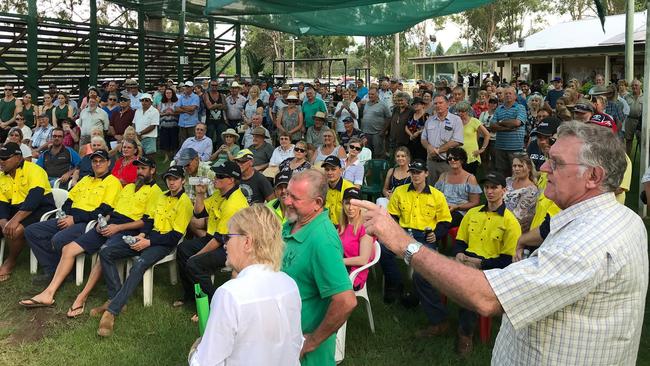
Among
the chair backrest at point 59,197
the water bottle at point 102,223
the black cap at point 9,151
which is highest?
the black cap at point 9,151

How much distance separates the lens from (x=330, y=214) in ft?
18.2

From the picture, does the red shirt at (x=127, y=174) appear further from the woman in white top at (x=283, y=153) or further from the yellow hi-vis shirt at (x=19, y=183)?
the woman in white top at (x=283, y=153)

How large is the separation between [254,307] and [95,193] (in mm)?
4324

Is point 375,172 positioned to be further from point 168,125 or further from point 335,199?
point 168,125

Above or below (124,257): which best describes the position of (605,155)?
above

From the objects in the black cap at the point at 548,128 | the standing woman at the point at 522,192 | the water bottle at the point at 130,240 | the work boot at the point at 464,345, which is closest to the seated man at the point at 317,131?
the black cap at the point at 548,128

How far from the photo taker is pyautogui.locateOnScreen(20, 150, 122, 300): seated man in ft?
18.1

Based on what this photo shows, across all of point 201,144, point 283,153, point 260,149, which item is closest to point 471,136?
point 283,153

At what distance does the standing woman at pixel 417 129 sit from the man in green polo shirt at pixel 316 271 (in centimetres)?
562

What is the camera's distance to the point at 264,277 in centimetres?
199

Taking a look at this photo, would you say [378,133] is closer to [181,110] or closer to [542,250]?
[181,110]

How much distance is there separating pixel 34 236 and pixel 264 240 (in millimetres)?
4395

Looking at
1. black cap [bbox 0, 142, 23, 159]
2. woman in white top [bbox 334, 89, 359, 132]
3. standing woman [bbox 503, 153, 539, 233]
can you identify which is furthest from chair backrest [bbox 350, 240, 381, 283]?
woman in white top [bbox 334, 89, 359, 132]

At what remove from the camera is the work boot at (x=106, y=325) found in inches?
171
